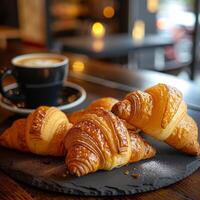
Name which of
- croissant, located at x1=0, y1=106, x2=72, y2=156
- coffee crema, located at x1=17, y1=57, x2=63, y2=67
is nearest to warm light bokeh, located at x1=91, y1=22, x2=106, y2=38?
coffee crema, located at x1=17, y1=57, x2=63, y2=67

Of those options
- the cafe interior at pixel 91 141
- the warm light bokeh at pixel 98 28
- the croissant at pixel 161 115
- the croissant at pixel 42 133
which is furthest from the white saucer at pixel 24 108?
the warm light bokeh at pixel 98 28

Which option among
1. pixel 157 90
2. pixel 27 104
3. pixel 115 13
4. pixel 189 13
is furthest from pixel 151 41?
pixel 157 90

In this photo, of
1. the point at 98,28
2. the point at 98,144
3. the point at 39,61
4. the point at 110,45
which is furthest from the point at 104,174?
the point at 98,28

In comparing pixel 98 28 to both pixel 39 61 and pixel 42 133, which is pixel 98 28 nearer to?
pixel 39 61

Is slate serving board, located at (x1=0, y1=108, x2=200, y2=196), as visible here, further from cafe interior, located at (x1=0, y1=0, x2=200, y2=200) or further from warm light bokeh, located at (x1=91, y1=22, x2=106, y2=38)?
warm light bokeh, located at (x1=91, y1=22, x2=106, y2=38)

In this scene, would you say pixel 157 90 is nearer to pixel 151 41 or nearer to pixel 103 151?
pixel 103 151

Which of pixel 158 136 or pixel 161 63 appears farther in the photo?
pixel 161 63
